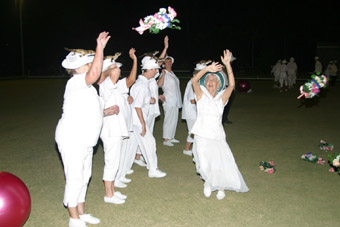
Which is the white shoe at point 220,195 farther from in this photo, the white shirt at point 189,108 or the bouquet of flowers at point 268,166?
the white shirt at point 189,108

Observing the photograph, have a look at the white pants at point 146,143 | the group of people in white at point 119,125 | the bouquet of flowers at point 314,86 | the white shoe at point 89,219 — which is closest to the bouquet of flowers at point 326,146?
the bouquet of flowers at point 314,86

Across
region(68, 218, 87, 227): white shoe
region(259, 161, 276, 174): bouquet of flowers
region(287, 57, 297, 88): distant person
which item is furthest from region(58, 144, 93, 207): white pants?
region(287, 57, 297, 88): distant person

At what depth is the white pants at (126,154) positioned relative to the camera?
6084mm

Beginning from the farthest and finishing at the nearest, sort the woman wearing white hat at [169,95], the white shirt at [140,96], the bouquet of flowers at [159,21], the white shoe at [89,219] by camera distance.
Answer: the woman wearing white hat at [169,95], the white shirt at [140,96], the bouquet of flowers at [159,21], the white shoe at [89,219]

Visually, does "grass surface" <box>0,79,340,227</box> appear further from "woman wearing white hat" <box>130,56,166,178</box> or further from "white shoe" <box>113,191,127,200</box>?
"woman wearing white hat" <box>130,56,166,178</box>

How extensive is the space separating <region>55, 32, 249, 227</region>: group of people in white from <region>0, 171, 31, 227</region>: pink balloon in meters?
0.49

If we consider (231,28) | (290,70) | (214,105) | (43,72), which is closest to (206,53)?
(231,28)

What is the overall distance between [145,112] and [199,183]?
61.1 inches

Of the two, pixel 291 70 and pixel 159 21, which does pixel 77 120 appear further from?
pixel 291 70

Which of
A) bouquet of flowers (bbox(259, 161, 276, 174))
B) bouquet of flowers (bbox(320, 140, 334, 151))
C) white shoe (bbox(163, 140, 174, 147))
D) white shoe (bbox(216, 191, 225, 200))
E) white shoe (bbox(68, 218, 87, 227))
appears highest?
white shoe (bbox(68, 218, 87, 227))

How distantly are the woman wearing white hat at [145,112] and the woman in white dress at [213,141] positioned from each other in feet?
3.43

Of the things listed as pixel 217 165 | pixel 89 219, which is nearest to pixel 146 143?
pixel 217 165

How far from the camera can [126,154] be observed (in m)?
6.38

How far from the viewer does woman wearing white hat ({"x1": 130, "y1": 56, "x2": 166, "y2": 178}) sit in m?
6.46
